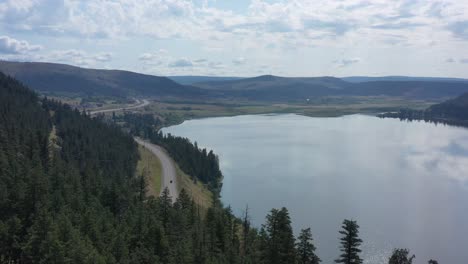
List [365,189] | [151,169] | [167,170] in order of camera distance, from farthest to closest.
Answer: [151,169] → [167,170] → [365,189]

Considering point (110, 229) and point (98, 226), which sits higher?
point (98, 226)

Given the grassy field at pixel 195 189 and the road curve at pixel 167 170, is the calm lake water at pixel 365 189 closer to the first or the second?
the grassy field at pixel 195 189

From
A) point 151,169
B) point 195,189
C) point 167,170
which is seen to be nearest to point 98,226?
point 195,189

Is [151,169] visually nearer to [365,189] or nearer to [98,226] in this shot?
[365,189]

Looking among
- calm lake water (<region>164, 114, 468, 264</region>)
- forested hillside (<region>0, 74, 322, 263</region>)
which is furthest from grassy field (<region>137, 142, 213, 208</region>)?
forested hillside (<region>0, 74, 322, 263</region>)

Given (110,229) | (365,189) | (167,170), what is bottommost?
(365,189)

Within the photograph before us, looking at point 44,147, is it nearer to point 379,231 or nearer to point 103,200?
point 103,200

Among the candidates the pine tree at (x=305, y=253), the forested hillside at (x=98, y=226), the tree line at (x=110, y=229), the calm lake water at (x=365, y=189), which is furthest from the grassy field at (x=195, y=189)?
the pine tree at (x=305, y=253)

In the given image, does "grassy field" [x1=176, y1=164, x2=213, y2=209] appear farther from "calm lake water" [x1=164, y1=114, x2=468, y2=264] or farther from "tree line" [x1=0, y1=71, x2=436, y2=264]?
"tree line" [x1=0, y1=71, x2=436, y2=264]
